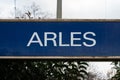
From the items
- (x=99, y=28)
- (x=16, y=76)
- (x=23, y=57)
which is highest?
(x=99, y=28)

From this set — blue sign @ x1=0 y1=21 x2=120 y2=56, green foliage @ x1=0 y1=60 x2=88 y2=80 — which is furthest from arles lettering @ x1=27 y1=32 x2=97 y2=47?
green foliage @ x1=0 y1=60 x2=88 y2=80

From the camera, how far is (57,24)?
8.16 metres

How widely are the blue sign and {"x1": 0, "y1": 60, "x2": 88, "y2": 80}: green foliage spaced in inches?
124

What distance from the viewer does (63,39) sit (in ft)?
26.5

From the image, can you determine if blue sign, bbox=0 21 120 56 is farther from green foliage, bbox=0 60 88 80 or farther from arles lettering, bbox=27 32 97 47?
green foliage, bbox=0 60 88 80

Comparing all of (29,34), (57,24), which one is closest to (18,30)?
(29,34)

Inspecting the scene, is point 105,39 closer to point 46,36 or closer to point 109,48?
point 109,48

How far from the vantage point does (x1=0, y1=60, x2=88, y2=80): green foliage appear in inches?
484

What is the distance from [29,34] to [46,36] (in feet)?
1.03

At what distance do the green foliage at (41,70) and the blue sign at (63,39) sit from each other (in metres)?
3.15

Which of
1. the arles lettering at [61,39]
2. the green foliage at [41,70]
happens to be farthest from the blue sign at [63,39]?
the green foliage at [41,70]

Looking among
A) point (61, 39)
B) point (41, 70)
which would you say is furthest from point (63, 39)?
point (41, 70)

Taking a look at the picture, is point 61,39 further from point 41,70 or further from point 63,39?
point 41,70

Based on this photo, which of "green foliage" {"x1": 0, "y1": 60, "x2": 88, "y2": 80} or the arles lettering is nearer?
the arles lettering
